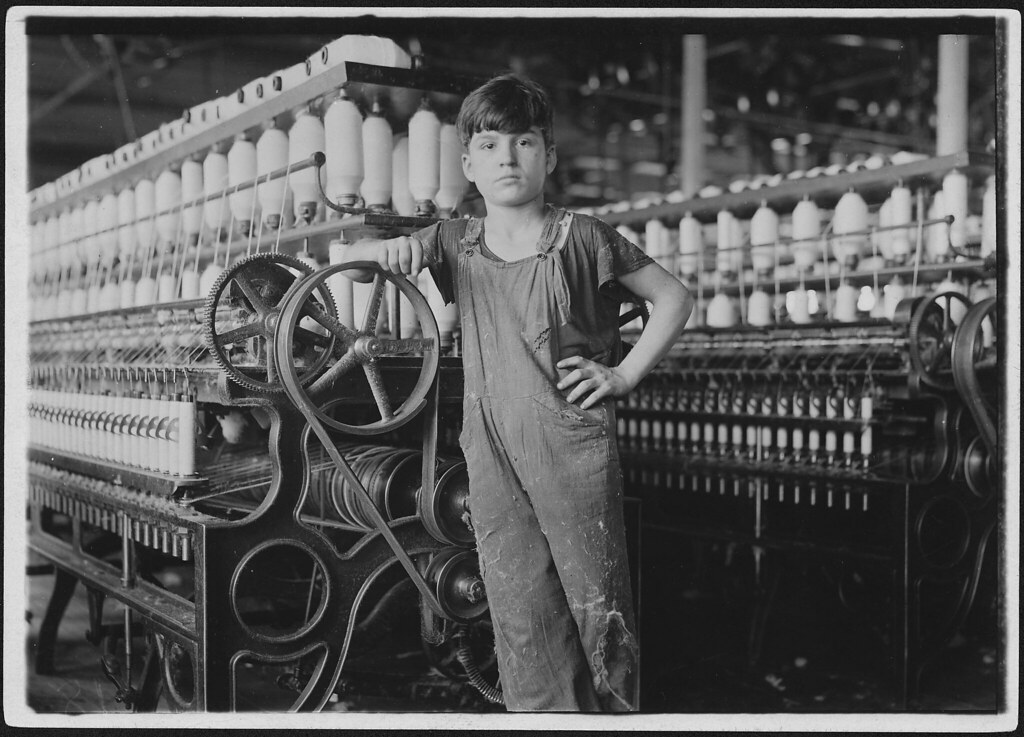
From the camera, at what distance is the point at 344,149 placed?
3.02 m

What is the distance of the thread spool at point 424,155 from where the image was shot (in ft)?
9.95

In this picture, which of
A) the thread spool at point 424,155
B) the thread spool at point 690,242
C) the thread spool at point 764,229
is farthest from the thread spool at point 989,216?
the thread spool at point 424,155

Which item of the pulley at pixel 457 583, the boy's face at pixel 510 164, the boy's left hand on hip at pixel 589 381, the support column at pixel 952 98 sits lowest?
the pulley at pixel 457 583

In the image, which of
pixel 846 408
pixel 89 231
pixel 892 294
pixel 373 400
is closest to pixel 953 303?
pixel 892 294

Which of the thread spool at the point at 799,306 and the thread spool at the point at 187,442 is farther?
the thread spool at the point at 799,306

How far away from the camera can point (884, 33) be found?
2.66 meters

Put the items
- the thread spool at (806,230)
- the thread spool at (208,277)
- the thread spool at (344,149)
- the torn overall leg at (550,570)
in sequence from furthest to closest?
the thread spool at (806,230), the thread spool at (208,277), the thread spool at (344,149), the torn overall leg at (550,570)

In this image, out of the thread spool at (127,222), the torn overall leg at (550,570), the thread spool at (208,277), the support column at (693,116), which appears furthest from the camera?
the support column at (693,116)

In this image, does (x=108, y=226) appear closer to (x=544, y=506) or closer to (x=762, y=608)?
(x=544, y=506)

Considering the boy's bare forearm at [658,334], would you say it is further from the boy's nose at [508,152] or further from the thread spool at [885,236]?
the thread spool at [885,236]

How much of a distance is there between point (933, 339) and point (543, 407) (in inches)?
81.0

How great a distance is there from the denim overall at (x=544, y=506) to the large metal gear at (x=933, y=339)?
1.75m

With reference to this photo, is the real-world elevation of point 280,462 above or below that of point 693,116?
below

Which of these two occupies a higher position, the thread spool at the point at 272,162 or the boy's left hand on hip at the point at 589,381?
the thread spool at the point at 272,162
